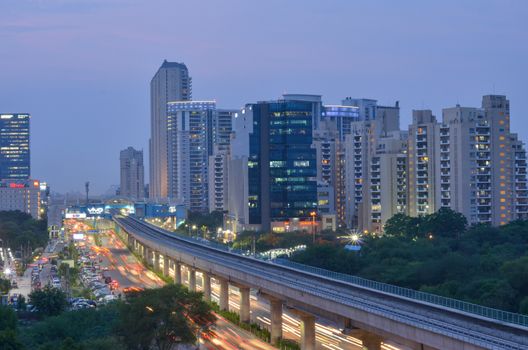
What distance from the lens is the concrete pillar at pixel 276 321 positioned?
163ft

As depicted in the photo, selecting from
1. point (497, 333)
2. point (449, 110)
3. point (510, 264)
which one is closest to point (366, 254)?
point (510, 264)

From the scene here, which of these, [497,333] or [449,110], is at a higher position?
[449,110]

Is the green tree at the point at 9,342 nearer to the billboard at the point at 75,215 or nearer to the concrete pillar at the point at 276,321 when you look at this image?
the concrete pillar at the point at 276,321

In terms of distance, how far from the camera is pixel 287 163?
397 ft

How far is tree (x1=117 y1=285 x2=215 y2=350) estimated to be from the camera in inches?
1766

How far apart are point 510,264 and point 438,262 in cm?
767

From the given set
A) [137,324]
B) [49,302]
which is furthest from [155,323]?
[49,302]

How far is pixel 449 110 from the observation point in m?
105

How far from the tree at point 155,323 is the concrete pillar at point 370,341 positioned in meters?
9.22

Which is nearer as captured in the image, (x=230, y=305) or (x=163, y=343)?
(x=163, y=343)

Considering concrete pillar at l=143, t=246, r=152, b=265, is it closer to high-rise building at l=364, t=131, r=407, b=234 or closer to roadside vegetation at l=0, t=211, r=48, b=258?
roadside vegetation at l=0, t=211, r=48, b=258

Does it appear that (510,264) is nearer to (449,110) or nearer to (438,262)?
(438,262)

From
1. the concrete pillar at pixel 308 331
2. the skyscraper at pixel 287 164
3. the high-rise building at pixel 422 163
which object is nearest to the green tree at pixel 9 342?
the concrete pillar at pixel 308 331

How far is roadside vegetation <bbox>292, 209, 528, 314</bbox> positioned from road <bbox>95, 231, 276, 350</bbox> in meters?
11.4
